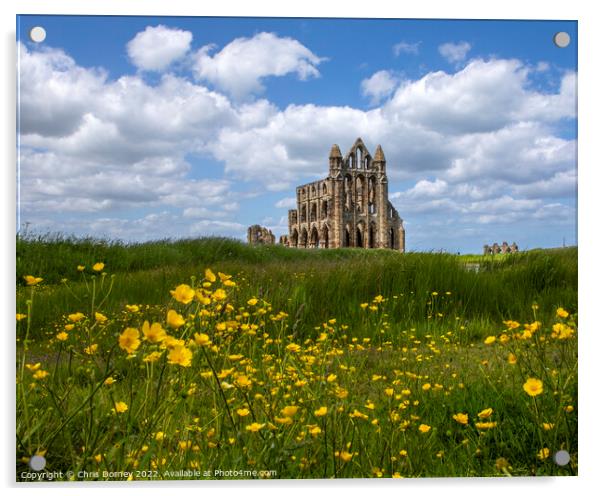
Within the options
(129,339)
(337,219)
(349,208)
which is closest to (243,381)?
(129,339)

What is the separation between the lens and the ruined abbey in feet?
16.4

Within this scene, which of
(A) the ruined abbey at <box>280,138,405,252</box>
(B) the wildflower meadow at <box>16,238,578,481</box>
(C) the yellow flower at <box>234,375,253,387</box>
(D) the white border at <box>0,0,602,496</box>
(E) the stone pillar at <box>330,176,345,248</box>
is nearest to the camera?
(C) the yellow flower at <box>234,375,253,387</box>

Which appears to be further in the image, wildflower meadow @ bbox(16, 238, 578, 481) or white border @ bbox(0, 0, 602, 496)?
white border @ bbox(0, 0, 602, 496)

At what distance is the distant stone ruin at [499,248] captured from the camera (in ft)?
14.7

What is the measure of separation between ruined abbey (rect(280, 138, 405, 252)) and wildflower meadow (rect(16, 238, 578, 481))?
337mm

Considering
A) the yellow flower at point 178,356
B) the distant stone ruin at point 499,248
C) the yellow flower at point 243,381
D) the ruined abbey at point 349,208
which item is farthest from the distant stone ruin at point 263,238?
the yellow flower at point 178,356

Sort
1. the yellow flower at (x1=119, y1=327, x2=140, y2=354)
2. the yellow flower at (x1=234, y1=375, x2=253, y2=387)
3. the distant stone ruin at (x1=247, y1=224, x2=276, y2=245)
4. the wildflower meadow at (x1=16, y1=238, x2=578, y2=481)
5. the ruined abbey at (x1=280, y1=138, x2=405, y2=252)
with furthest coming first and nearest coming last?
the distant stone ruin at (x1=247, y1=224, x2=276, y2=245), the ruined abbey at (x1=280, y1=138, x2=405, y2=252), the wildflower meadow at (x1=16, y1=238, x2=578, y2=481), the yellow flower at (x1=234, y1=375, x2=253, y2=387), the yellow flower at (x1=119, y1=327, x2=140, y2=354)

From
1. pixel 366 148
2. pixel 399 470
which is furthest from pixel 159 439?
pixel 366 148

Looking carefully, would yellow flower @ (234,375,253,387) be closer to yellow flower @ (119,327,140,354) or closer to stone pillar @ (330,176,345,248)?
yellow flower @ (119,327,140,354)

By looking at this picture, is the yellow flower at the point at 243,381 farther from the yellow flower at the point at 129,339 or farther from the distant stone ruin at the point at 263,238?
the distant stone ruin at the point at 263,238

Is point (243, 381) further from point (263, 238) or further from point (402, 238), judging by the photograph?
point (263, 238)

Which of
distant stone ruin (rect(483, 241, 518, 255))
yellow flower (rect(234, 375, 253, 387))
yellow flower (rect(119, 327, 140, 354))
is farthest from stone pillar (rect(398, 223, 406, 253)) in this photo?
yellow flower (rect(119, 327, 140, 354))

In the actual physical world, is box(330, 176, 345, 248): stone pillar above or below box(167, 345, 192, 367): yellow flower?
A: above

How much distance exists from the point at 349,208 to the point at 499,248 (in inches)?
108
